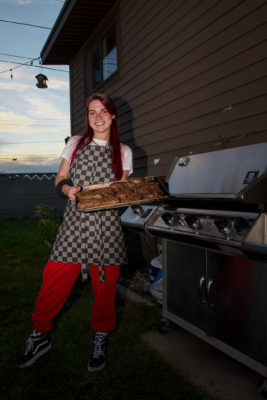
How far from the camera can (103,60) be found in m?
7.16

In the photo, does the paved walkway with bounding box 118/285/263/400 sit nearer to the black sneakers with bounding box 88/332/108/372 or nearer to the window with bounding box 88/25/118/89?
the black sneakers with bounding box 88/332/108/372

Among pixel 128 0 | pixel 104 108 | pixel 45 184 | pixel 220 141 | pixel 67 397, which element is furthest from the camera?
pixel 45 184

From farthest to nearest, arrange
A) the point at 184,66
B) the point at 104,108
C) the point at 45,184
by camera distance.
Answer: the point at 45,184
the point at 184,66
the point at 104,108

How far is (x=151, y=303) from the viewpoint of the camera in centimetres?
395

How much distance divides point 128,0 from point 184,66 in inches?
94.2

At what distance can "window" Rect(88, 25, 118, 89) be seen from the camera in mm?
6751

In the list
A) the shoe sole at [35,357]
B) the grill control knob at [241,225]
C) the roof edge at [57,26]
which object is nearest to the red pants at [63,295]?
the shoe sole at [35,357]

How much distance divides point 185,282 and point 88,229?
0.93 m

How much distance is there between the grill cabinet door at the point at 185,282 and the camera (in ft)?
8.55

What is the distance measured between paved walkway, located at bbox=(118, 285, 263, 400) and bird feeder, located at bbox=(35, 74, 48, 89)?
30.4 feet

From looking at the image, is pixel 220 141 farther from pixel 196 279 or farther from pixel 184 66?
pixel 196 279

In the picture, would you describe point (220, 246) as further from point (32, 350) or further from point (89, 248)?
point (32, 350)

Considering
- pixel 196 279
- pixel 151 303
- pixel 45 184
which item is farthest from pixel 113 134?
pixel 45 184

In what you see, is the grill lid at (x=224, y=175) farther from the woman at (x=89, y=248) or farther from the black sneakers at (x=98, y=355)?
the black sneakers at (x=98, y=355)
